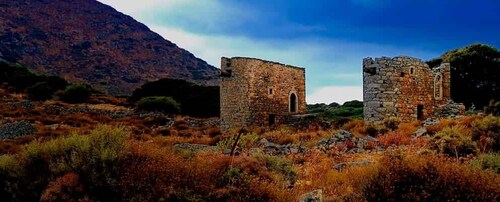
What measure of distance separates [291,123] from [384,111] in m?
11.1

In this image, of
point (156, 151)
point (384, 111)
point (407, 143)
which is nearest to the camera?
point (156, 151)

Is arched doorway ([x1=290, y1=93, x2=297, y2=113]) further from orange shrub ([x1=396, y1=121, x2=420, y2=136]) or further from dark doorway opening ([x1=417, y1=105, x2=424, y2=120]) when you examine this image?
orange shrub ([x1=396, y1=121, x2=420, y2=136])

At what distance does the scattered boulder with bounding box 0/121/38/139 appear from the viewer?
20578mm

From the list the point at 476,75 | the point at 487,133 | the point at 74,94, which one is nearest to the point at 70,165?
the point at 487,133

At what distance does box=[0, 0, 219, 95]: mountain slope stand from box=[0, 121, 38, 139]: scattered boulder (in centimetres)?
6062

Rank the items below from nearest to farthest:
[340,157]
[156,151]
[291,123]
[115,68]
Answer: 1. [156,151]
2. [340,157]
3. [291,123]
4. [115,68]

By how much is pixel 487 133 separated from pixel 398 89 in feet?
20.8

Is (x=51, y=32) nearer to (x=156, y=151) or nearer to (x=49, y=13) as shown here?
(x=49, y=13)

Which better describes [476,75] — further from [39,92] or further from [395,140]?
[39,92]

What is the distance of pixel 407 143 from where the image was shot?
13.2 metres

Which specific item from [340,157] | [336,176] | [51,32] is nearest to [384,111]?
[340,157]

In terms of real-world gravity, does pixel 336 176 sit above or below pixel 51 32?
below

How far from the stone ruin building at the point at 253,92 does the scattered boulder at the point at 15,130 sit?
1083 centimetres

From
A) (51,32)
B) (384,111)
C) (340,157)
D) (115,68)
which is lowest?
(340,157)
